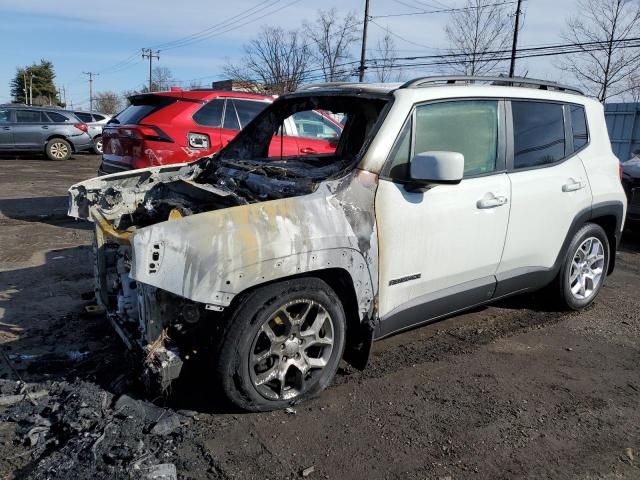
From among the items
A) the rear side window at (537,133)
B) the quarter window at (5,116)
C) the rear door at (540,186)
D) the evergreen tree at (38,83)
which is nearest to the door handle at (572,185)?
the rear door at (540,186)

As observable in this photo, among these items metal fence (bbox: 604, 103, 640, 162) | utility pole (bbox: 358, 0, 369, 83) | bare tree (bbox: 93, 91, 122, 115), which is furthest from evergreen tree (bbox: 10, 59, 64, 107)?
metal fence (bbox: 604, 103, 640, 162)

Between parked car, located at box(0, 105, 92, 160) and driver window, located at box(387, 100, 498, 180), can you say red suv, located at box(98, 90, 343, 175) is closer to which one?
driver window, located at box(387, 100, 498, 180)

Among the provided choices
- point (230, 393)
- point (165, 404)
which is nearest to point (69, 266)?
point (165, 404)

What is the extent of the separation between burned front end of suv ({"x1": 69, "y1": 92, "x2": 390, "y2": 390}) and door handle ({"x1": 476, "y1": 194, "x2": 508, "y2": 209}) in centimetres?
89

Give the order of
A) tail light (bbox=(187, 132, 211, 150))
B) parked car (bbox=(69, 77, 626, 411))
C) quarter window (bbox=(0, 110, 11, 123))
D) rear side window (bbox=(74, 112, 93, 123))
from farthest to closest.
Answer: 1. rear side window (bbox=(74, 112, 93, 123))
2. quarter window (bbox=(0, 110, 11, 123))
3. tail light (bbox=(187, 132, 211, 150))
4. parked car (bbox=(69, 77, 626, 411))

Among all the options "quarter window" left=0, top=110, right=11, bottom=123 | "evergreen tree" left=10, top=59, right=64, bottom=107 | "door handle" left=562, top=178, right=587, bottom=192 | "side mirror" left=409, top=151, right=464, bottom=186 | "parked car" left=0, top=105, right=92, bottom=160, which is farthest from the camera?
"evergreen tree" left=10, top=59, right=64, bottom=107

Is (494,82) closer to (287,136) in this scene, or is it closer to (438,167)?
(438,167)

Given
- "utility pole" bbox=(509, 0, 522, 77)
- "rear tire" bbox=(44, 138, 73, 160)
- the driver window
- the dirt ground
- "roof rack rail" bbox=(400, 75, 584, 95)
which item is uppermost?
"utility pole" bbox=(509, 0, 522, 77)

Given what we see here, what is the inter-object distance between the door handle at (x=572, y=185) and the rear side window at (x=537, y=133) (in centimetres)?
21

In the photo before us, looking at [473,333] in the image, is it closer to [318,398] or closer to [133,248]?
[318,398]

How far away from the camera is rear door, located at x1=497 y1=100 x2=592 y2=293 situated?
13.3ft

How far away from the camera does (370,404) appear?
11.0ft

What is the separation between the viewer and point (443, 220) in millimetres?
3539

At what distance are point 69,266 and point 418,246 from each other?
4202 mm
